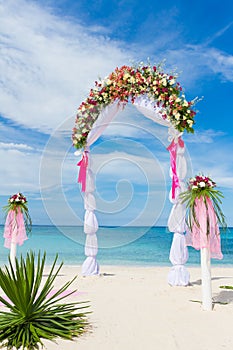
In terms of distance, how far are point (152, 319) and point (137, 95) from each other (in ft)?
15.6

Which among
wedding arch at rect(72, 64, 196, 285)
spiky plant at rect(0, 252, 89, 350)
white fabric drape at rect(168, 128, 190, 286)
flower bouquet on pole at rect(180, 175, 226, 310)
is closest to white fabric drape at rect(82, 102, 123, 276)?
wedding arch at rect(72, 64, 196, 285)

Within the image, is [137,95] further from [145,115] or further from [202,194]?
[202,194]

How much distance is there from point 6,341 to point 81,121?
5.89 metres

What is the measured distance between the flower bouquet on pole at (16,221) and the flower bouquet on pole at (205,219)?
4743mm

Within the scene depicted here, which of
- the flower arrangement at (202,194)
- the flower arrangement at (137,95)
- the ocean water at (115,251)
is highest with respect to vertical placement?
the flower arrangement at (137,95)

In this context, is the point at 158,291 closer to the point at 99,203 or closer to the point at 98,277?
the point at 98,277

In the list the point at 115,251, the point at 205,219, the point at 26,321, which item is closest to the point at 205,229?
the point at 205,219

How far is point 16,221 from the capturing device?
29.8ft

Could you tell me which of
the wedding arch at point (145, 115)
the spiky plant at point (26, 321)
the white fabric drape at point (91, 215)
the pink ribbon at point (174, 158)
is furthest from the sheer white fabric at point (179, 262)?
the spiky plant at point (26, 321)

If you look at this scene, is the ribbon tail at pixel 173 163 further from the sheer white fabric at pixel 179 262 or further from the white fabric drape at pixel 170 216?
the sheer white fabric at pixel 179 262

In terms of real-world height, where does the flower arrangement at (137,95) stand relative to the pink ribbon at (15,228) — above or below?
above

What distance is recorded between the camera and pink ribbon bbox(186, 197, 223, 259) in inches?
223

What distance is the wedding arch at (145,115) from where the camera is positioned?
7457 mm

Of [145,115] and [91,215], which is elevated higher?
[145,115]
